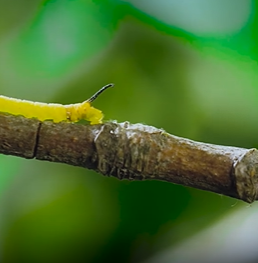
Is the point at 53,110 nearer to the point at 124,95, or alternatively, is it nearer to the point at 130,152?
the point at 130,152

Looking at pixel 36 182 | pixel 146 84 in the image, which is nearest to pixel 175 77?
pixel 146 84

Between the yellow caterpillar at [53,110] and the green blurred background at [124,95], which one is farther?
the green blurred background at [124,95]

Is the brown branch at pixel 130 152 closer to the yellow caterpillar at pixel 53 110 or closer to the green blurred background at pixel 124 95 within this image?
the yellow caterpillar at pixel 53 110

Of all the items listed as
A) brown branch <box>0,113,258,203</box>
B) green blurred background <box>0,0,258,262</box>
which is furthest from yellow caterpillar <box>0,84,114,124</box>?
green blurred background <box>0,0,258,262</box>

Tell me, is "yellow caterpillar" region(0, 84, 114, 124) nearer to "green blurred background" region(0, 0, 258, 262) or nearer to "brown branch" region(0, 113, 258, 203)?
"brown branch" region(0, 113, 258, 203)

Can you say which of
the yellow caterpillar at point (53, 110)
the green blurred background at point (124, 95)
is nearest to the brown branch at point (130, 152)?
the yellow caterpillar at point (53, 110)

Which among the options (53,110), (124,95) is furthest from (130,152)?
(124,95)
